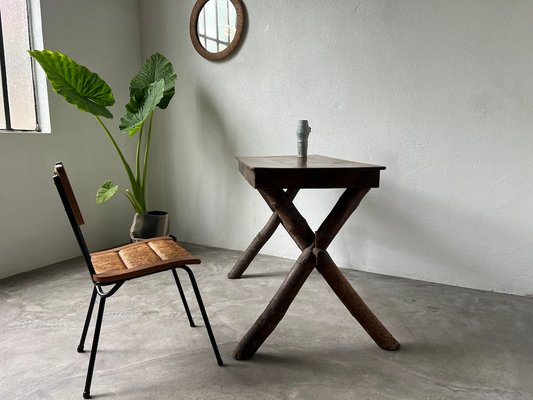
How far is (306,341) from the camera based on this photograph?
179 cm

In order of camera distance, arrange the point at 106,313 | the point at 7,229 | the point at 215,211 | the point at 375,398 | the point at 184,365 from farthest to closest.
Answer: the point at 215,211, the point at 7,229, the point at 106,313, the point at 184,365, the point at 375,398

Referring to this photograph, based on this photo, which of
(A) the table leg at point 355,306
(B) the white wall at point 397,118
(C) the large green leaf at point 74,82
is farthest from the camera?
(C) the large green leaf at point 74,82

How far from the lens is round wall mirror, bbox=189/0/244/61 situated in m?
2.99

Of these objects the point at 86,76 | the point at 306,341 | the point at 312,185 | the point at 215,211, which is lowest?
the point at 306,341

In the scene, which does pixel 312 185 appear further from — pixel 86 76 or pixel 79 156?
pixel 79 156

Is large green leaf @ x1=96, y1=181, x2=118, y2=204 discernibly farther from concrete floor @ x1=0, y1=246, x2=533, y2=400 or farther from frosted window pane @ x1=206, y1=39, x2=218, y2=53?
frosted window pane @ x1=206, y1=39, x2=218, y2=53

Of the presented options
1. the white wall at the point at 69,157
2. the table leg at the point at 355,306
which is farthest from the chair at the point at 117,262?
the white wall at the point at 69,157

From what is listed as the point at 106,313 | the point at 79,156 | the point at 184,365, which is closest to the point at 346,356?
the point at 184,365

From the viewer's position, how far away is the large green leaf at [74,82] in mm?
2502

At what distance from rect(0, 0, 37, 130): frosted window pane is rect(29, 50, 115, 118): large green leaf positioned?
383 millimetres

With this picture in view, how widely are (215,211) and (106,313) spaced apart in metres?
1.44

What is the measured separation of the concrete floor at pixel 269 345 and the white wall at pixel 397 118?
1.17ft

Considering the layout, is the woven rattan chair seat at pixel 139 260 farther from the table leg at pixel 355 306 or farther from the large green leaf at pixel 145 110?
the large green leaf at pixel 145 110

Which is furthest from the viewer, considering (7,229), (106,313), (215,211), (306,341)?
(215,211)
